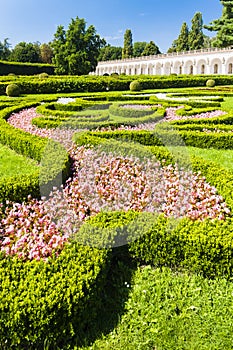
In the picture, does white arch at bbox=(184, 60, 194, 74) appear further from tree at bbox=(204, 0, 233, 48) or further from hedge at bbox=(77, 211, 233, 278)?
hedge at bbox=(77, 211, 233, 278)

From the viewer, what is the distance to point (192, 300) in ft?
11.2

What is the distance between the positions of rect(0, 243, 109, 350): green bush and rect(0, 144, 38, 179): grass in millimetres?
2856

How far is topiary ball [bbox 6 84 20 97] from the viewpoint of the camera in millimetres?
18391

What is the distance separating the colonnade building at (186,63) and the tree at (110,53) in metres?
25.4

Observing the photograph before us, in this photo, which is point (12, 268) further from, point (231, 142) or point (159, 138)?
point (231, 142)

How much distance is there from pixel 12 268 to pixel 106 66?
6718 centimetres

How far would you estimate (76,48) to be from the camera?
3728 cm

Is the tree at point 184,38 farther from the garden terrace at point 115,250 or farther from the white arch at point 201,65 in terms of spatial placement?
the garden terrace at point 115,250

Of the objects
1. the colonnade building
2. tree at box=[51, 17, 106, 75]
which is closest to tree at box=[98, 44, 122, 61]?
the colonnade building

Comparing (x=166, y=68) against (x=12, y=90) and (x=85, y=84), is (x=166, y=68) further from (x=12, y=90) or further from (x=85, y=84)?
(x=12, y=90)

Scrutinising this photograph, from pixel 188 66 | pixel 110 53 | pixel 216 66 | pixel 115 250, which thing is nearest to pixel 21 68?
pixel 188 66

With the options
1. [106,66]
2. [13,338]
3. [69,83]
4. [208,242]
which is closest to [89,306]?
[13,338]

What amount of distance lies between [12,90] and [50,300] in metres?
17.2

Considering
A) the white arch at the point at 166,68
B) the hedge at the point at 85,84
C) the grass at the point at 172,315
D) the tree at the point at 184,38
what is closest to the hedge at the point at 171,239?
the grass at the point at 172,315
